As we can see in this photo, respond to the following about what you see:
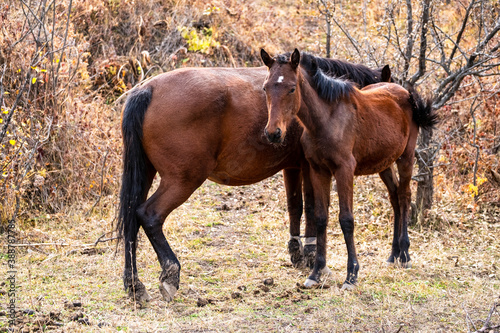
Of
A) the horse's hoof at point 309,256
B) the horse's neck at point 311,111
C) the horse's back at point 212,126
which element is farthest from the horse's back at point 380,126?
the horse's hoof at point 309,256

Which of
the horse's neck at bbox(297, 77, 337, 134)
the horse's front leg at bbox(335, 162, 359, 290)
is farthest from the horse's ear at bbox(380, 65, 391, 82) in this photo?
the horse's front leg at bbox(335, 162, 359, 290)

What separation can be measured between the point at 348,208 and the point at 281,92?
137 centimetres

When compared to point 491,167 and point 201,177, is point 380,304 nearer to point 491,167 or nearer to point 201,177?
point 201,177

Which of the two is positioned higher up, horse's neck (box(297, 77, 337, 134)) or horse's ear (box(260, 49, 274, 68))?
horse's ear (box(260, 49, 274, 68))

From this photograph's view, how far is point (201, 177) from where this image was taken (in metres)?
5.25

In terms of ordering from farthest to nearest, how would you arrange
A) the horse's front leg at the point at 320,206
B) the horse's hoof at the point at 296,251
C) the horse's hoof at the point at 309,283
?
the horse's hoof at the point at 296,251 < the horse's front leg at the point at 320,206 < the horse's hoof at the point at 309,283

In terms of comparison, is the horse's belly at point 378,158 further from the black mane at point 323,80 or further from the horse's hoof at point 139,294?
the horse's hoof at point 139,294

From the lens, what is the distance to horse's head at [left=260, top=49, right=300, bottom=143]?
186 inches

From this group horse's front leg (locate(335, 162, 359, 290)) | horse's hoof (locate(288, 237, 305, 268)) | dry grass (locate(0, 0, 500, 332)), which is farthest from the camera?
horse's hoof (locate(288, 237, 305, 268))

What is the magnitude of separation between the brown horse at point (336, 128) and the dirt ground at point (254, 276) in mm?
469

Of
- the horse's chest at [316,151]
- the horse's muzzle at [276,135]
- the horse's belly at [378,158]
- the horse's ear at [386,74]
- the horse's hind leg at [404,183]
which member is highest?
the horse's ear at [386,74]

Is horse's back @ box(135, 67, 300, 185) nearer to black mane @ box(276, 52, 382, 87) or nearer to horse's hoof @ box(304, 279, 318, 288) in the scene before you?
black mane @ box(276, 52, 382, 87)

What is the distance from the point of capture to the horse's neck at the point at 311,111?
5230 millimetres

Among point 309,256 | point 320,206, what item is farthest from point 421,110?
point 309,256
